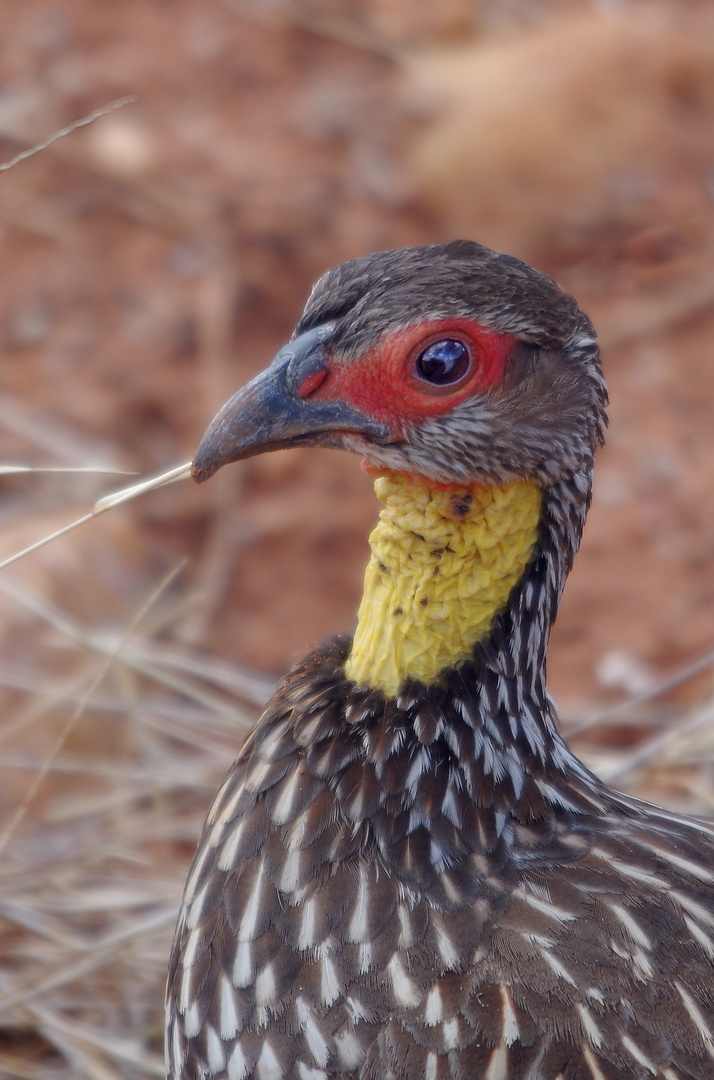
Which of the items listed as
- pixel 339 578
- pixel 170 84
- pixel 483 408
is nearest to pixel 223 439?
pixel 483 408

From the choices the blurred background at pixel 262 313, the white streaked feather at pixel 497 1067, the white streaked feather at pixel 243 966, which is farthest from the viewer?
the blurred background at pixel 262 313

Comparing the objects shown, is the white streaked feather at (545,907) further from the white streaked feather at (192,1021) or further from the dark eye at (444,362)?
the dark eye at (444,362)

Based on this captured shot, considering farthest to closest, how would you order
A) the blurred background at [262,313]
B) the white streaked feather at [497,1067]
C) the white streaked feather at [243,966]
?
the blurred background at [262,313] → the white streaked feather at [243,966] → the white streaked feather at [497,1067]

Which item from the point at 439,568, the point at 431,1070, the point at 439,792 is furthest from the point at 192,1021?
the point at 439,568

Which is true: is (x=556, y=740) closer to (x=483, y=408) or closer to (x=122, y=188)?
(x=483, y=408)

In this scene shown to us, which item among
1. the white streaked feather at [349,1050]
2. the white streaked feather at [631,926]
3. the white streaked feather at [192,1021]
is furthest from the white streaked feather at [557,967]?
the white streaked feather at [192,1021]

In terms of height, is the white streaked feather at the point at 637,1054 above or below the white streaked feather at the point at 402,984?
below

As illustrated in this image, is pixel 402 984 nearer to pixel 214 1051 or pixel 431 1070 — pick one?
pixel 431 1070
